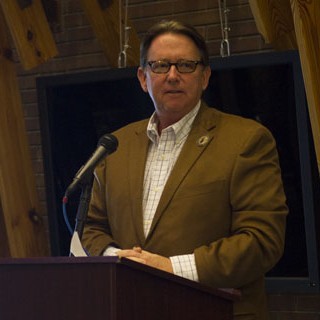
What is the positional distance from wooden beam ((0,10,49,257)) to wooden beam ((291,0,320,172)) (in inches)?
61.7

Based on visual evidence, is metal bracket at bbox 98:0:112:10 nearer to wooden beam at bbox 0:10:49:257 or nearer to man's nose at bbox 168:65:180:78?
→ wooden beam at bbox 0:10:49:257

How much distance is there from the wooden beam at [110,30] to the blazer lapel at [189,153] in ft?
4.85

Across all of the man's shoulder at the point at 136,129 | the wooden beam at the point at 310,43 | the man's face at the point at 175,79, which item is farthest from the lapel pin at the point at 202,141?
the wooden beam at the point at 310,43

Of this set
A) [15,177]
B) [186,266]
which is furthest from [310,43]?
[15,177]

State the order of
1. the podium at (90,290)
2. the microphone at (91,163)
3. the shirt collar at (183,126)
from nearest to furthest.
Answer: the podium at (90,290)
the microphone at (91,163)
the shirt collar at (183,126)

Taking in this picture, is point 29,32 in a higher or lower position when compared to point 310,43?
higher

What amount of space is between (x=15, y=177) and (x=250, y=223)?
5.95 feet

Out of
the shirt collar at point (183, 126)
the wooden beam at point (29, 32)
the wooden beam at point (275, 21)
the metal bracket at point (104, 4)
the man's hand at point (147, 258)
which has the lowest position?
the man's hand at point (147, 258)

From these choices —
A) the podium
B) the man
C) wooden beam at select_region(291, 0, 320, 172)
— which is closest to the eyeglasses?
the man

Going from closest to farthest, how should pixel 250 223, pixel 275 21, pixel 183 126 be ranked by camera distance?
pixel 250 223 < pixel 183 126 < pixel 275 21

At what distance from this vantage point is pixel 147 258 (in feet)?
7.18

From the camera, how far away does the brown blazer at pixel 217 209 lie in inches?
89.7

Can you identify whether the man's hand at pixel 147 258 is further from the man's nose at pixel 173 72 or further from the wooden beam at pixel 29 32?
the wooden beam at pixel 29 32

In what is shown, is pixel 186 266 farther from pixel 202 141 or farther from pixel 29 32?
pixel 29 32
